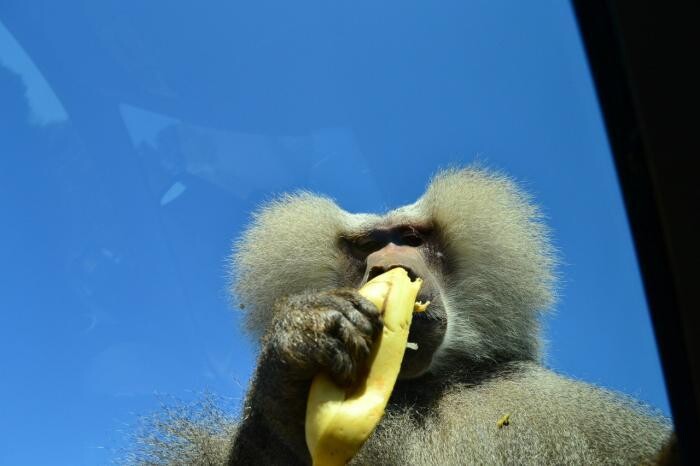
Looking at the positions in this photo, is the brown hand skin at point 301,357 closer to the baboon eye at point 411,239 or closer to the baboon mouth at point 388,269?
the baboon mouth at point 388,269

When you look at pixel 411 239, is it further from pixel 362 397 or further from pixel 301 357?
pixel 362 397

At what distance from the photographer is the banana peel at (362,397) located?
188 centimetres

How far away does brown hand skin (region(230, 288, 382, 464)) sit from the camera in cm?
220

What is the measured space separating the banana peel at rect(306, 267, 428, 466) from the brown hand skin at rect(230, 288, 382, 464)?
47mm

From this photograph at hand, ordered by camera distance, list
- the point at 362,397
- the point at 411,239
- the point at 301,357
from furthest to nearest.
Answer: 1. the point at 411,239
2. the point at 301,357
3. the point at 362,397

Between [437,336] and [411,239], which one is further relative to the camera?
[411,239]

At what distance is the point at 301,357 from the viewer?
2297 millimetres

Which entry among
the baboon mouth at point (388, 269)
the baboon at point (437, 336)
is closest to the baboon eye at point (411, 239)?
the baboon at point (437, 336)

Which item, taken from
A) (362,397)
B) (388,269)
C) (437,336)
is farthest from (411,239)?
(362,397)

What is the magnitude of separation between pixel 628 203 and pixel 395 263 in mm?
2152

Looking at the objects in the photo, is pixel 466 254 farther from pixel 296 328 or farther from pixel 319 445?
pixel 319 445

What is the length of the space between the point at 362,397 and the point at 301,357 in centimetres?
34

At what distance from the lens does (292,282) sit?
157 inches

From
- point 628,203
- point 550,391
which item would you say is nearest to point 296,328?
point 550,391
